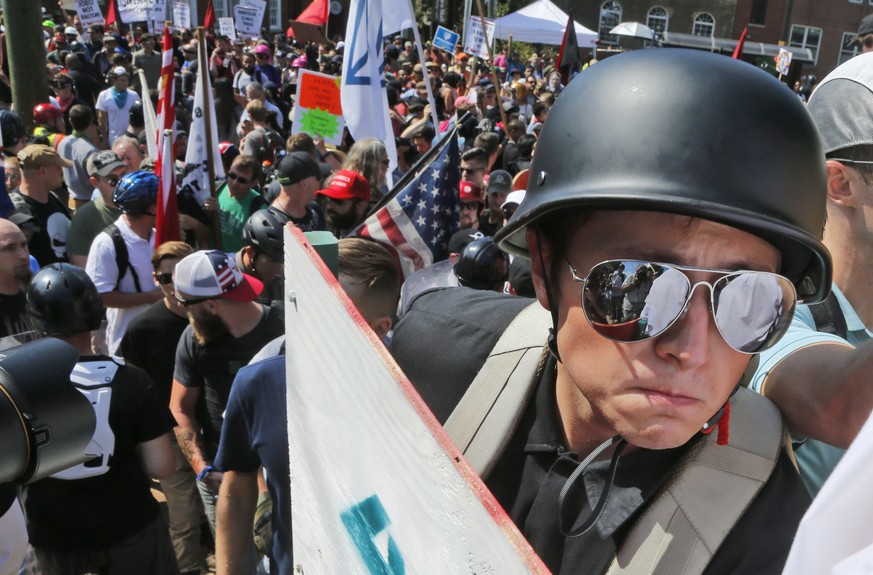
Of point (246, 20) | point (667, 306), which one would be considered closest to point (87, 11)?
point (246, 20)

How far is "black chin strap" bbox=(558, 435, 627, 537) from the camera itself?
4.02ft

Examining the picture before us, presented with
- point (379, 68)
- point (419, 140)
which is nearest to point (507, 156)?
point (419, 140)

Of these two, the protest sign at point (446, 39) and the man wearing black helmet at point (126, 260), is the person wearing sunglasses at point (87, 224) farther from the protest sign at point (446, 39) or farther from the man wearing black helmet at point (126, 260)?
the protest sign at point (446, 39)

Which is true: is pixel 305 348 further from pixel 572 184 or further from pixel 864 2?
pixel 864 2

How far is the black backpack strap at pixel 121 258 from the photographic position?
181 inches

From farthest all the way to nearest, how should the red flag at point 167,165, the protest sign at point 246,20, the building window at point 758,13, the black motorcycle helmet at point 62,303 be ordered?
1. the building window at point 758,13
2. the protest sign at point 246,20
3. the red flag at point 167,165
4. the black motorcycle helmet at point 62,303

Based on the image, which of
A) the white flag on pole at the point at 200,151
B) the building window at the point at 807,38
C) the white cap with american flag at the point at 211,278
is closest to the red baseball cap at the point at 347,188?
the white flag on pole at the point at 200,151

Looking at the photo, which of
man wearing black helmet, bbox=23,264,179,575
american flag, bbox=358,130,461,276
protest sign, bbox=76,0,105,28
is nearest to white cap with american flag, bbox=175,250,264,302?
man wearing black helmet, bbox=23,264,179,575

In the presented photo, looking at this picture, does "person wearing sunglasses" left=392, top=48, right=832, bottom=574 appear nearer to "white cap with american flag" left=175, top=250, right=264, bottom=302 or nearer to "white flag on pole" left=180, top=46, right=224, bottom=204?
"white cap with american flag" left=175, top=250, right=264, bottom=302

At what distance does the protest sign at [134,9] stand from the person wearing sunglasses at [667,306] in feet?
48.8

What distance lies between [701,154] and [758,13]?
159ft

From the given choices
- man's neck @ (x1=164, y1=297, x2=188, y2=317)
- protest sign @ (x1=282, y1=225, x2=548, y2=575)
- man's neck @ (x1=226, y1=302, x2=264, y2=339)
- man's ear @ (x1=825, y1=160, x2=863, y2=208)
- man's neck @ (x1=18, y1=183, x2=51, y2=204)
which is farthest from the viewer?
man's neck @ (x1=18, y1=183, x2=51, y2=204)

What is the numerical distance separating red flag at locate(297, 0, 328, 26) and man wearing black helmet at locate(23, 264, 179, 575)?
1154 centimetres

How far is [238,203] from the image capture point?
19.5ft
